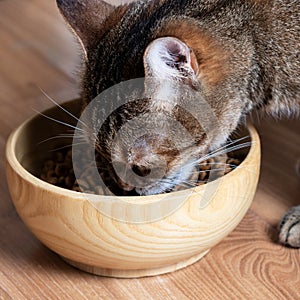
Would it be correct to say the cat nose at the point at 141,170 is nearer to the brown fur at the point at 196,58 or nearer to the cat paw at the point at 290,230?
the brown fur at the point at 196,58

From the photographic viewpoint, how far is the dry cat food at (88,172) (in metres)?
1.06

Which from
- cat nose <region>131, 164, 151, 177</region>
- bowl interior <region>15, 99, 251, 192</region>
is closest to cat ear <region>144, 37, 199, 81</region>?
cat nose <region>131, 164, 151, 177</region>

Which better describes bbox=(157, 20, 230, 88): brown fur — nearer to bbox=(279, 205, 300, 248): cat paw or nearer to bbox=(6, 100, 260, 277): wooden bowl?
bbox=(6, 100, 260, 277): wooden bowl

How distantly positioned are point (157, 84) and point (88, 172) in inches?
10.1

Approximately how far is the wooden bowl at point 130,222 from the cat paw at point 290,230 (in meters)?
0.14

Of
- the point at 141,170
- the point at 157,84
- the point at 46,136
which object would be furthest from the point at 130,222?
the point at 46,136

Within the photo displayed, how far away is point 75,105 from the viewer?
3.89 ft

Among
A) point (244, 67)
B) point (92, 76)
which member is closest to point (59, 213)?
point (92, 76)

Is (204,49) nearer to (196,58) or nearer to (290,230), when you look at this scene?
(196,58)

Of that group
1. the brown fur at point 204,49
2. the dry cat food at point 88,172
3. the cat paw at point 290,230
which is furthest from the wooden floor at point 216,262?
the brown fur at point 204,49

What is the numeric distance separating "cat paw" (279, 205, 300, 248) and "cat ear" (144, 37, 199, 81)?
Answer: 0.39m

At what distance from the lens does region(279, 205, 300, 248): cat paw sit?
3.72ft

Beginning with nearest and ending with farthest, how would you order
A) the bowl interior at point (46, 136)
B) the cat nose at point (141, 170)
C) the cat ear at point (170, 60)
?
the cat ear at point (170, 60)
the cat nose at point (141, 170)
the bowl interior at point (46, 136)

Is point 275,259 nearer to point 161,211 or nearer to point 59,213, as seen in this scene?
point 161,211
